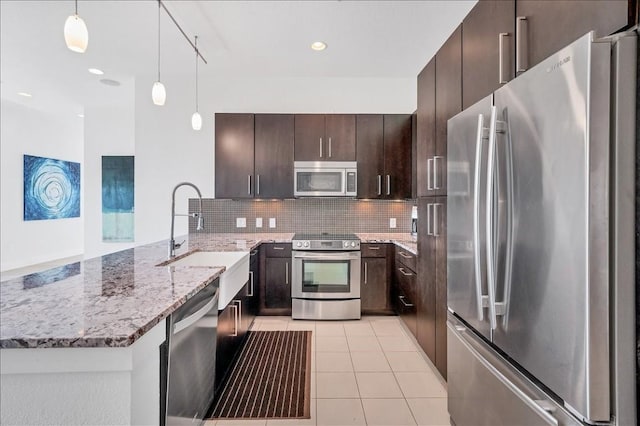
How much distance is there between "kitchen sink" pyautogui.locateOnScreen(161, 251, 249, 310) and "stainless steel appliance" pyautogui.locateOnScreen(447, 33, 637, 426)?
1483 mm

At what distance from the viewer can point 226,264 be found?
2.82 metres

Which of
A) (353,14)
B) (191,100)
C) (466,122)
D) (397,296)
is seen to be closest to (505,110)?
(466,122)

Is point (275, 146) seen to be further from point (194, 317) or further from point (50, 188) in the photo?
point (50, 188)

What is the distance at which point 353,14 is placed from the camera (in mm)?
2859

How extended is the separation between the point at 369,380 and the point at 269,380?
0.74m

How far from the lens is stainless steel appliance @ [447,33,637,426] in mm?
876

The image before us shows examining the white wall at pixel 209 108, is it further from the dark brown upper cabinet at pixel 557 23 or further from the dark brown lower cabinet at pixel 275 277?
the dark brown upper cabinet at pixel 557 23

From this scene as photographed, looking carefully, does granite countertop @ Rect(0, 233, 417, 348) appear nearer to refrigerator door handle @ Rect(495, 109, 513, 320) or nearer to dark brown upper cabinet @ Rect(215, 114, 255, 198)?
refrigerator door handle @ Rect(495, 109, 513, 320)

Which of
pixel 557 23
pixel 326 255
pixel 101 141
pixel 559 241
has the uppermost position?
pixel 101 141

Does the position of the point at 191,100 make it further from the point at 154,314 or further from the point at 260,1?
the point at 154,314

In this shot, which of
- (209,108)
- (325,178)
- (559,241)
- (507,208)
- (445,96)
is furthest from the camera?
(209,108)

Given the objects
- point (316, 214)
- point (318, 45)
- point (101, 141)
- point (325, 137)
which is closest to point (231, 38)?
point (318, 45)

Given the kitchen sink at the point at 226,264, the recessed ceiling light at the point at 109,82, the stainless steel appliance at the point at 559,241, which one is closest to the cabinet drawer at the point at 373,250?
the kitchen sink at the point at 226,264

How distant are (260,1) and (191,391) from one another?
9.10ft
